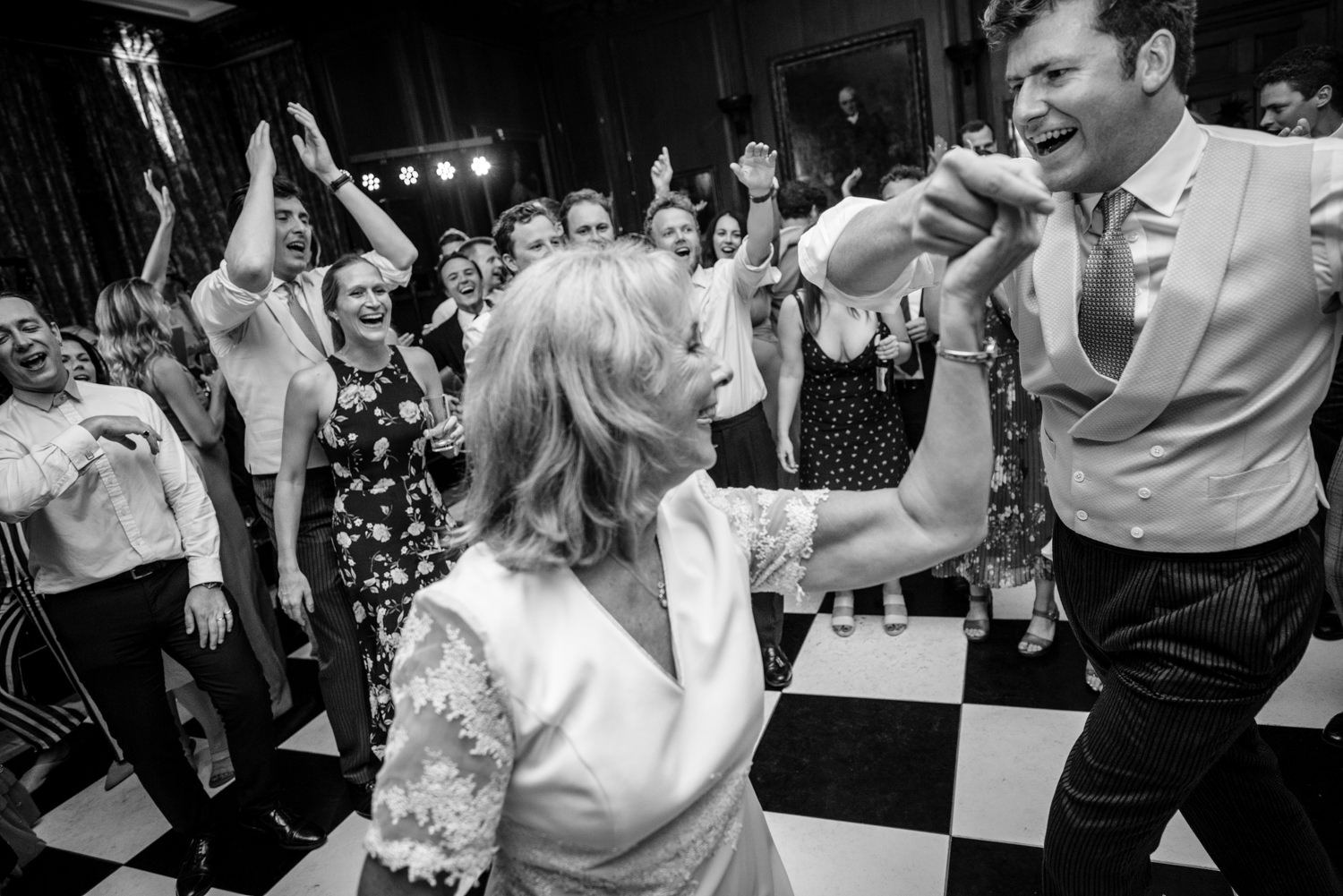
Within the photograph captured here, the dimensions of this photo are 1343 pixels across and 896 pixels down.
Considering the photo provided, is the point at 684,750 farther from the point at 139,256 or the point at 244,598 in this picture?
the point at 139,256

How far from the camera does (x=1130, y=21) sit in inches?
43.6

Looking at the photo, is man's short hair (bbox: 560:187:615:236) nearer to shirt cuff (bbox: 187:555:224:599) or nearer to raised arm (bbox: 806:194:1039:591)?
shirt cuff (bbox: 187:555:224:599)

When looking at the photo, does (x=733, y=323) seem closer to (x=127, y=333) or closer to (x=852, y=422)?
(x=852, y=422)

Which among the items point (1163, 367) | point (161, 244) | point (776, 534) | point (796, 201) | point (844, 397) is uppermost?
point (161, 244)

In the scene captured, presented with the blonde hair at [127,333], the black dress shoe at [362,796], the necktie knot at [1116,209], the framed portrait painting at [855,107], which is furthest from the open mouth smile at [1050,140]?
the framed portrait painting at [855,107]

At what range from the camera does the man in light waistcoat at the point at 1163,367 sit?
1060 millimetres

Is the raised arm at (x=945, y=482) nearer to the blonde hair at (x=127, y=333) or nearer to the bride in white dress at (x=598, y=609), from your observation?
the bride in white dress at (x=598, y=609)

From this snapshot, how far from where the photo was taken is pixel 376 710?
89.0 inches

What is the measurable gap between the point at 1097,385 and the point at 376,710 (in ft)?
6.54

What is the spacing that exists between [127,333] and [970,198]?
288 cm

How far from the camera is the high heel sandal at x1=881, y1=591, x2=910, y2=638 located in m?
2.74

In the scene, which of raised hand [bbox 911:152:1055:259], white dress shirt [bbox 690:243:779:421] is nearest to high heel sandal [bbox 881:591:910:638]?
white dress shirt [bbox 690:243:779:421]

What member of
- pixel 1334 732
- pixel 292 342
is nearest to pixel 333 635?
pixel 292 342

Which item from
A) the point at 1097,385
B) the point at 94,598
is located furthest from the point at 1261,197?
the point at 94,598
